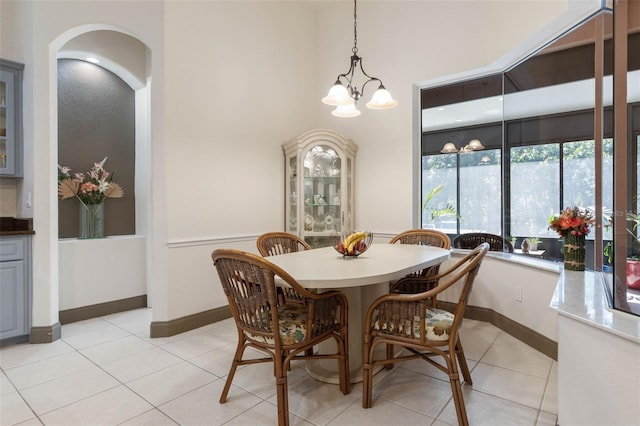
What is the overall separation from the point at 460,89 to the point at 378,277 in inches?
119

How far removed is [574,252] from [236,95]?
132 inches

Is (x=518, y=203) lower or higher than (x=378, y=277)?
higher

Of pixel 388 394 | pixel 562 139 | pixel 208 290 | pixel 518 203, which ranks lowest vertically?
pixel 388 394

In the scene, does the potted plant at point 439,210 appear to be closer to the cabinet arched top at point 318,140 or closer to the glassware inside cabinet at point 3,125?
the cabinet arched top at point 318,140

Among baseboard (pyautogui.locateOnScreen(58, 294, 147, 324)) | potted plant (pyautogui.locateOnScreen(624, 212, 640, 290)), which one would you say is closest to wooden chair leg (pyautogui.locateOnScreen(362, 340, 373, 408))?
potted plant (pyautogui.locateOnScreen(624, 212, 640, 290))

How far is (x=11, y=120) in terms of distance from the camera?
9.46 feet

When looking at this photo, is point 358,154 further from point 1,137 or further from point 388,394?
point 1,137

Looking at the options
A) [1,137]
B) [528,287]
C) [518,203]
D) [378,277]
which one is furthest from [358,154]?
[1,137]

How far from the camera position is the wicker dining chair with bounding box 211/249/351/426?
5.41 ft

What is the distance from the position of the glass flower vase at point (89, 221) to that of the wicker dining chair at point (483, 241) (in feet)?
12.9

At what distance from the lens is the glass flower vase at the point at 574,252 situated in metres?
2.53

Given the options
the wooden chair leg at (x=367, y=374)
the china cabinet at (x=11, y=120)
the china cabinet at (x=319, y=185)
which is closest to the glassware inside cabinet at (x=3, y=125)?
the china cabinet at (x=11, y=120)

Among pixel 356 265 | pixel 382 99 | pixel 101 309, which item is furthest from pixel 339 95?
pixel 101 309

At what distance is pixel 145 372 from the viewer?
2.35 meters
